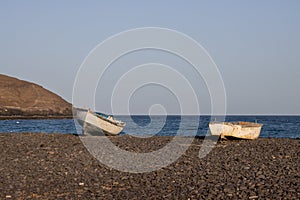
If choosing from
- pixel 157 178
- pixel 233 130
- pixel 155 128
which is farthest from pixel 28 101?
pixel 157 178

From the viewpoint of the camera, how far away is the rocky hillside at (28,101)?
15238 cm

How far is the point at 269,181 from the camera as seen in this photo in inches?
627

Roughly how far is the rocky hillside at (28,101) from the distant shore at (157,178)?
416 feet

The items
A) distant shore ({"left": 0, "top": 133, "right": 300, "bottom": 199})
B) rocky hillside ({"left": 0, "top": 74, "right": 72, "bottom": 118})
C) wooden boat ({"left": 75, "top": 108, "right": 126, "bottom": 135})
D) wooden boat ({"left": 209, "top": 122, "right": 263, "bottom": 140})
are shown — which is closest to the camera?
distant shore ({"left": 0, "top": 133, "right": 300, "bottom": 199})

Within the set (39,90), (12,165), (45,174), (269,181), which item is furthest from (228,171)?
(39,90)

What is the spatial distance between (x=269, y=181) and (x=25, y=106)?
5909 inches

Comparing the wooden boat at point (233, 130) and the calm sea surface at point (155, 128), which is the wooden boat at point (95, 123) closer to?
the wooden boat at point (233, 130)

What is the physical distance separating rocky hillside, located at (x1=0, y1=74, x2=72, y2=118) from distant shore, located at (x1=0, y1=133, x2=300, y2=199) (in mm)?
126791

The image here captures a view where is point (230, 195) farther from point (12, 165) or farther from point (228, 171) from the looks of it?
point (12, 165)

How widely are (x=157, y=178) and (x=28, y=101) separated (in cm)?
15514

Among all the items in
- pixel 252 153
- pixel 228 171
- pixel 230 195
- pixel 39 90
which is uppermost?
pixel 230 195

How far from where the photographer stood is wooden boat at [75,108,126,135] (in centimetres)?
3912

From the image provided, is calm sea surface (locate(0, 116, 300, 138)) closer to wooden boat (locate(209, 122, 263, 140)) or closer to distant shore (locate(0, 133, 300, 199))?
wooden boat (locate(209, 122, 263, 140))

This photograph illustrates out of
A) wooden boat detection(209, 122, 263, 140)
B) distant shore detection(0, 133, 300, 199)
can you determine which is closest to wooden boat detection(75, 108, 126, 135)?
wooden boat detection(209, 122, 263, 140)
